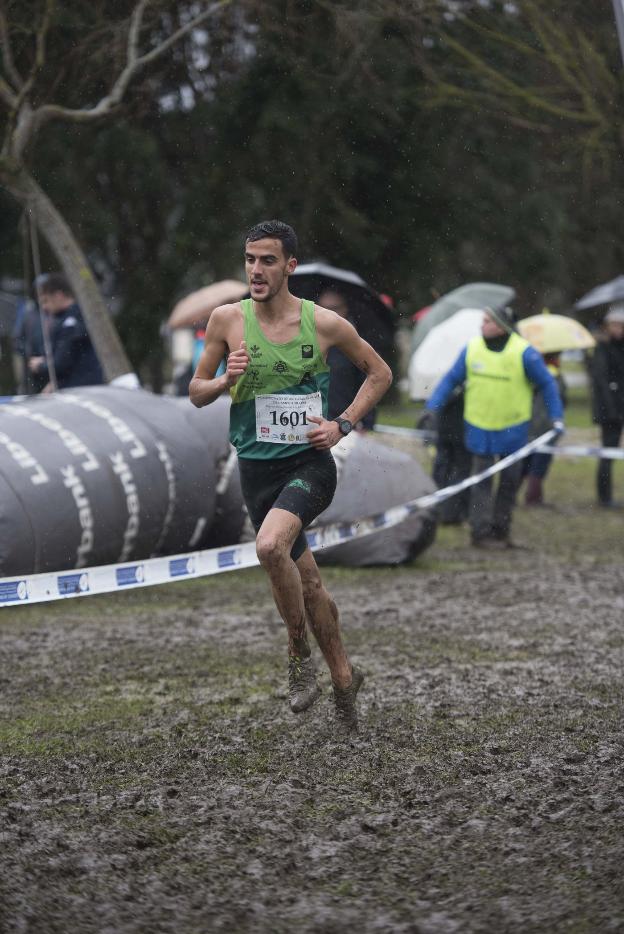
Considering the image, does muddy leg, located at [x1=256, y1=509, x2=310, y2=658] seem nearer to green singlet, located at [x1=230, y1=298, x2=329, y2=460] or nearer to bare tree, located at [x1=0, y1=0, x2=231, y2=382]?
green singlet, located at [x1=230, y1=298, x2=329, y2=460]

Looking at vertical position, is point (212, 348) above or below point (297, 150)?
below

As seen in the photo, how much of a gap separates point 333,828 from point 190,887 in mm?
694

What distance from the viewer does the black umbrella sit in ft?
29.2

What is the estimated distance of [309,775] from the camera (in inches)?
207

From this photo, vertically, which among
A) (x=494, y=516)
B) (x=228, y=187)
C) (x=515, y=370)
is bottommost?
(x=494, y=516)

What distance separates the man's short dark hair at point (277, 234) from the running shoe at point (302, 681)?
1548 millimetres

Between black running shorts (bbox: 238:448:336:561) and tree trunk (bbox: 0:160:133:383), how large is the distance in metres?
9.39

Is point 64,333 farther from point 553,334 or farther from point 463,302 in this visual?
point 553,334

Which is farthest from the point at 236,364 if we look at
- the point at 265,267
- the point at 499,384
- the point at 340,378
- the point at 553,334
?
the point at 553,334

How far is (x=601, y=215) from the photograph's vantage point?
32781mm

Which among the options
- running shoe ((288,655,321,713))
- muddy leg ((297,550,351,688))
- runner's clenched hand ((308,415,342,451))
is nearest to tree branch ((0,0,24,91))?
runner's clenched hand ((308,415,342,451))

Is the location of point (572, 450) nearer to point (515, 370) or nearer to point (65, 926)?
point (515, 370)

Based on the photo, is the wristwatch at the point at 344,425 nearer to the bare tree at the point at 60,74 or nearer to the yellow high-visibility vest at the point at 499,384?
the yellow high-visibility vest at the point at 499,384

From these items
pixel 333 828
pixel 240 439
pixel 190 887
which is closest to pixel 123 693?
pixel 240 439
